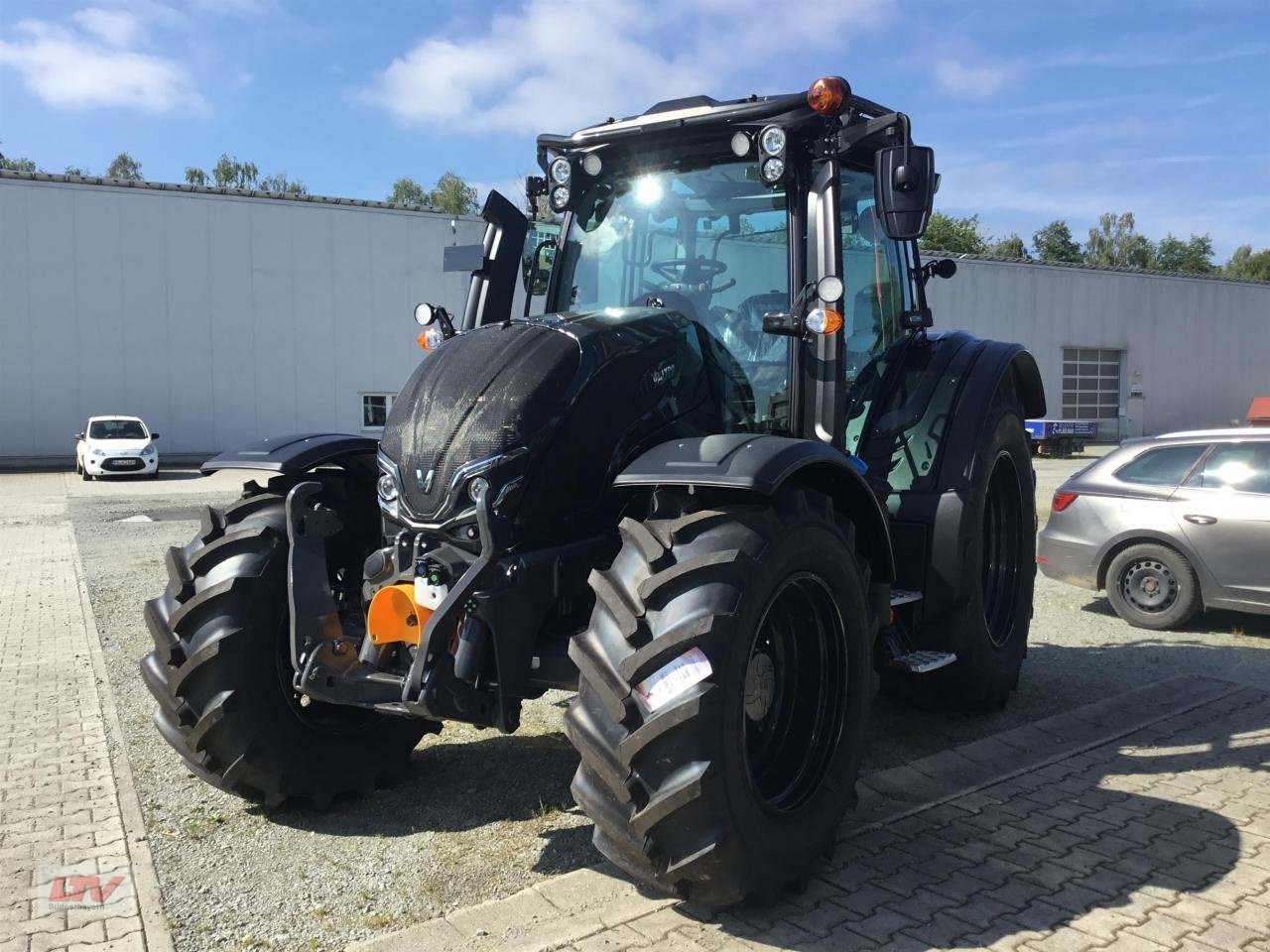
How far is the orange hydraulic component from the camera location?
3.79m

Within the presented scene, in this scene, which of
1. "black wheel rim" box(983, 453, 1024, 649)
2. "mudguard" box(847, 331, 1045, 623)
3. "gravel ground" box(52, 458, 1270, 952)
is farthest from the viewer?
"black wheel rim" box(983, 453, 1024, 649)

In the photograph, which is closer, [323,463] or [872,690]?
[872,690]

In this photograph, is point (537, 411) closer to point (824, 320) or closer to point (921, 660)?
point (824, 320)

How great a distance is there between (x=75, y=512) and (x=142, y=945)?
1512cm

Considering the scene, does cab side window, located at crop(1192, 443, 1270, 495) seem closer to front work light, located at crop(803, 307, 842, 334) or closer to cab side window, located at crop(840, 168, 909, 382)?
cab side window, located at crop(840, 168, 909, 382)

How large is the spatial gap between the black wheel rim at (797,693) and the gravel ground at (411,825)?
80 centimetres

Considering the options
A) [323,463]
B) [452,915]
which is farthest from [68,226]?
[452,915]

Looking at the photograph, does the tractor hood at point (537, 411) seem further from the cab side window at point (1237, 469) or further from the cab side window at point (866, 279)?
the cab side window at point (1237, 469)

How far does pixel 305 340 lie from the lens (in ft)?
97.2

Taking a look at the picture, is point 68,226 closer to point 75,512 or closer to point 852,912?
point 75,512

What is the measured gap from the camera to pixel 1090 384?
1626 inches

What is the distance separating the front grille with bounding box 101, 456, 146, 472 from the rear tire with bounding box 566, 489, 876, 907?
22.2 meters

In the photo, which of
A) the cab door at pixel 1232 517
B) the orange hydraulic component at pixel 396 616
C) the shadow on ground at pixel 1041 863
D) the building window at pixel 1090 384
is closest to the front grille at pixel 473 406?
the orange hydraulic component at pixel 396 616

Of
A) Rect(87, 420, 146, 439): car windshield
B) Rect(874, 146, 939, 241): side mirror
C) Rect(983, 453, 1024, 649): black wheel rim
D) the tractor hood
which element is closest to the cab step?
Rect(983, 453, 1024, 649): black wheel rim
